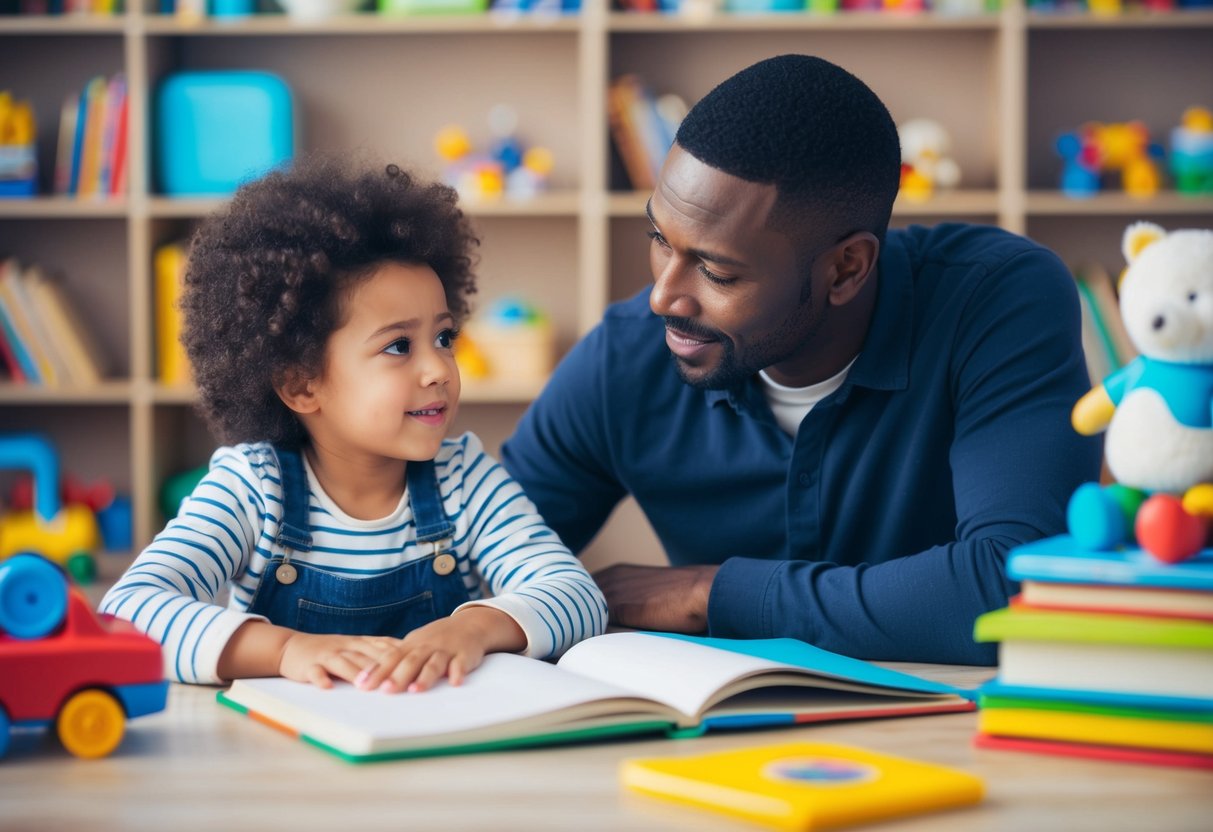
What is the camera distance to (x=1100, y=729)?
2.59ft

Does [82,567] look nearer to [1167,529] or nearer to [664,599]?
[664,599]

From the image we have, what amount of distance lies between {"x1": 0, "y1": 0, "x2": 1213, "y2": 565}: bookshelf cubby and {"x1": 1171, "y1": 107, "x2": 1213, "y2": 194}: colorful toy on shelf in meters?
0.06

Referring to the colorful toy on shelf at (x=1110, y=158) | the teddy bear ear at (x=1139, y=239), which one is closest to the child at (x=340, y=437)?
the teddy bear ear at (x=1139, y=239)

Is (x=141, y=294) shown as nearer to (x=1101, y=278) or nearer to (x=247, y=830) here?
(x=1101, y=278)

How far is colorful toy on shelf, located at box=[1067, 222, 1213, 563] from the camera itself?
2.56 ft

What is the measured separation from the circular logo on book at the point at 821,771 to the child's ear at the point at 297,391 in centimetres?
70

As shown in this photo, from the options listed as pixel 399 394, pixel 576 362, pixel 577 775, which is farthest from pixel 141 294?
pixel 577 775

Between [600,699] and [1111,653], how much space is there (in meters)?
0.30

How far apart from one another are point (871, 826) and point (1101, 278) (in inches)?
110

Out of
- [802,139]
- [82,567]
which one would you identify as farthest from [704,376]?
[82,567]

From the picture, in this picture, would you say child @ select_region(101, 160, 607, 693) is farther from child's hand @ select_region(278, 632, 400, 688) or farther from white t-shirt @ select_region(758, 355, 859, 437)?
white t-shirt @ select_region(758, 355, 859, 437)

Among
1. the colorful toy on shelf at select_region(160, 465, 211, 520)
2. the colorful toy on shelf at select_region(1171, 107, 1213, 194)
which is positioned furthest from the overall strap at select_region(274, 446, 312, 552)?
the colorful toy on shelf at select_region(1171, 107, 1213, 194)

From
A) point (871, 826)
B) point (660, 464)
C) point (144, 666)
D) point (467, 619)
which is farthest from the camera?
point (660, 464)

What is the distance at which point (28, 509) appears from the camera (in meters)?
3.35
